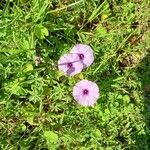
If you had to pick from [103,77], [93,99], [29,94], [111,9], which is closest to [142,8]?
[111,9]

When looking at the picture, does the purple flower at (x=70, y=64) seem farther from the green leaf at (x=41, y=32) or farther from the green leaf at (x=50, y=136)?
the green leaf at (x=50, y=136)

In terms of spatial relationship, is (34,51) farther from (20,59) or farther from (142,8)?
(142,8)

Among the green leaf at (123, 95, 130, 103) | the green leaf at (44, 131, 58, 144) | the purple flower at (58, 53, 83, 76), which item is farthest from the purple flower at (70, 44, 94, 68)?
the green leaf at (44, 131, 58, 144)

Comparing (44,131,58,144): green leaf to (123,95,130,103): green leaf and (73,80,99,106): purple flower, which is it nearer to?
(73,80,99,106): purple flower

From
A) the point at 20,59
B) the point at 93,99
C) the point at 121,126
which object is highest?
the point at 20,59

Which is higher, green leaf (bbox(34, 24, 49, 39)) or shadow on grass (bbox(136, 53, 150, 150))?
green leaf (bbox(34, 24, 49, 39))

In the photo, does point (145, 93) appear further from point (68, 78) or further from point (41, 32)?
point (41, 32)

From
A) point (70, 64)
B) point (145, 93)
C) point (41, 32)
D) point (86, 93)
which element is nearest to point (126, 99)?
point (145, 93)
